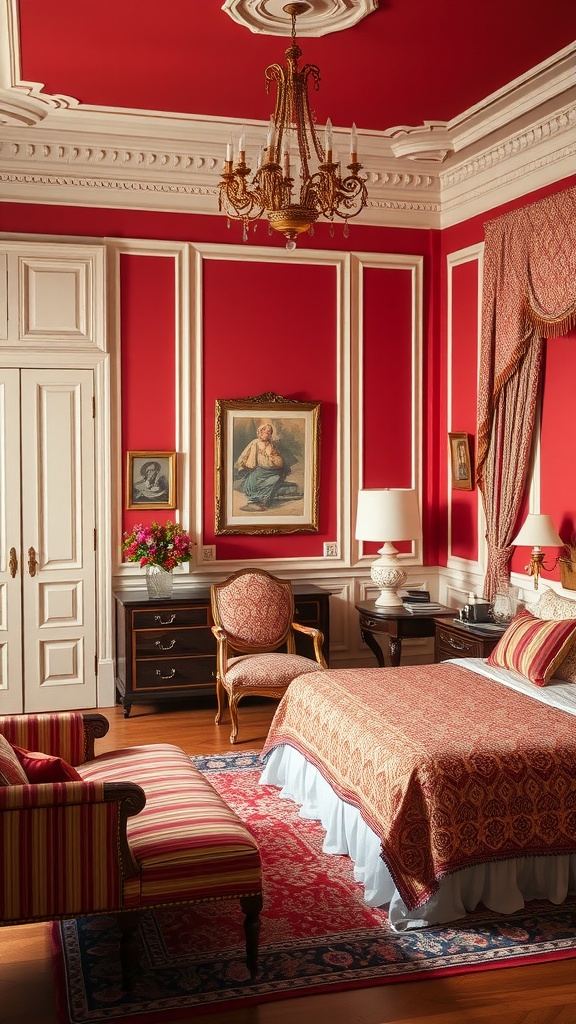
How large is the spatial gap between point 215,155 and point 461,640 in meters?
3.82

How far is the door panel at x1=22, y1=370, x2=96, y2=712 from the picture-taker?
704 cm

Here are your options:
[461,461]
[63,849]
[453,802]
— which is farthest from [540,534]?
[63,849]

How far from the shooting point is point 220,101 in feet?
20.8

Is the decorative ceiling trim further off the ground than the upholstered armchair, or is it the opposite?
the decorative ceiling trim

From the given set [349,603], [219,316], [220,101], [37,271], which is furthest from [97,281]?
[349,603]

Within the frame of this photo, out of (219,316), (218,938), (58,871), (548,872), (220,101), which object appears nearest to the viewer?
(58,871)

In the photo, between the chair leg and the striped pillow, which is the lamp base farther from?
the striped pillow

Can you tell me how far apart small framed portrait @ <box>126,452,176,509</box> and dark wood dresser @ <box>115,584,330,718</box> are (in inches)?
26.6

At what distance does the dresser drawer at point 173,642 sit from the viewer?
6.89m

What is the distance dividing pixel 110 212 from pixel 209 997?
547 cm

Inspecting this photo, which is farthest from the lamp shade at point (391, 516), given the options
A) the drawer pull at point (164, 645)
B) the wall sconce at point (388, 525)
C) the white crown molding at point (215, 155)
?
the white crown molding at point (215, 155)

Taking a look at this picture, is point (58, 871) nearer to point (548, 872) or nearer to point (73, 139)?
point (548, 872)

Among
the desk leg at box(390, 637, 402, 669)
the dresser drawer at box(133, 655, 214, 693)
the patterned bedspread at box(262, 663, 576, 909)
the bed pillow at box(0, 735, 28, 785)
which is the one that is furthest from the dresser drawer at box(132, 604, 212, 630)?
the bed pillow at box(0, 735, 28, 785)

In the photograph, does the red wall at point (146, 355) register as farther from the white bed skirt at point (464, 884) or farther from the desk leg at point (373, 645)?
the white bed skirt at point (464, 884)
